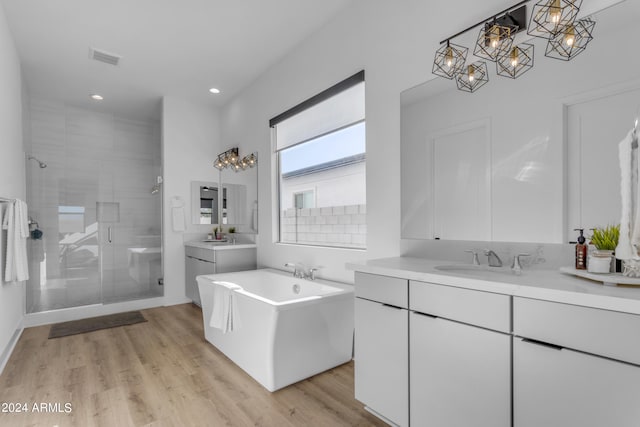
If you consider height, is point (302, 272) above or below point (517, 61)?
below

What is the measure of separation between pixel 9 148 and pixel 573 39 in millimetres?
4136

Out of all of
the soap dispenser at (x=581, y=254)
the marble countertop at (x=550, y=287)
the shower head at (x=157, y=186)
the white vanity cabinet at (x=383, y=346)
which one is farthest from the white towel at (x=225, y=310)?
the shower head at (x=157, y=186)

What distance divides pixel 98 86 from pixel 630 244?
17.0 feet

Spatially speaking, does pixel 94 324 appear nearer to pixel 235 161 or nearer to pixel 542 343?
pixel 235 161

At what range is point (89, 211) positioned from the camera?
14.6ft

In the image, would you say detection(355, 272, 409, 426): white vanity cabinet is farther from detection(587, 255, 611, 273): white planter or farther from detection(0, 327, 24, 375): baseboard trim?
detection(0, 327, 24, 375): baseboard trim

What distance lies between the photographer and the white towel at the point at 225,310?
2.44 m

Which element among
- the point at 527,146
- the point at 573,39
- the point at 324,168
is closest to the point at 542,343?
the point at 527,146

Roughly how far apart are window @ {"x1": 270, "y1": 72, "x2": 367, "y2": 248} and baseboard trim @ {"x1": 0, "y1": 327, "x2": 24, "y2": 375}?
257 centimetres

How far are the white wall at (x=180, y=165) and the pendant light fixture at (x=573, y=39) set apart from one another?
4.31 metres

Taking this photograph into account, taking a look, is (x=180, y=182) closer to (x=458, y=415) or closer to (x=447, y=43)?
(x=447, y=43)

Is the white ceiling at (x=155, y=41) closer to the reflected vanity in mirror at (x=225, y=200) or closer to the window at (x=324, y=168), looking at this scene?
the window at (x=324, y=168)

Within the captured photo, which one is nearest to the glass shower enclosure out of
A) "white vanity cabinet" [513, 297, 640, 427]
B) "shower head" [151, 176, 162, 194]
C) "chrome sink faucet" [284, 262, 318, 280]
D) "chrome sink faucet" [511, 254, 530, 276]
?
"shower head" [151, 176, 162, 194]

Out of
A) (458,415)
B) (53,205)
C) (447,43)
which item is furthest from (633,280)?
(53,205)
